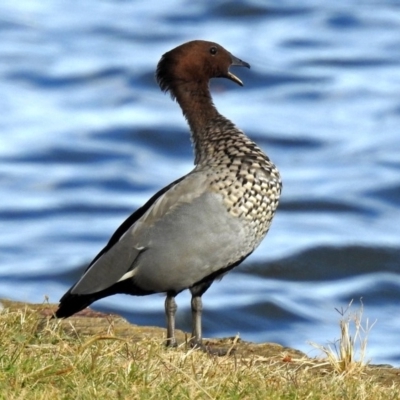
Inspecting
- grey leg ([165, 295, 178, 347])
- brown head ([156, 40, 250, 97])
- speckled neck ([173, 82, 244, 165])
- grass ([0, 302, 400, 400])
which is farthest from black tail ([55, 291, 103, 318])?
brown head ([156, 40, 250, 97])

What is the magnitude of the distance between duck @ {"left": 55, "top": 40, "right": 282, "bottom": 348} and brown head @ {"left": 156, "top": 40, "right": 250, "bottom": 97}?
55 centimetres

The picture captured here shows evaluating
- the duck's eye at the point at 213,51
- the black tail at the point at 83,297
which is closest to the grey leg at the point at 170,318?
the black tail at the point at 83,297

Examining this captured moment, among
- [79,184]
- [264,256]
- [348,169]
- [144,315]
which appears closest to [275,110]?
[348,169]

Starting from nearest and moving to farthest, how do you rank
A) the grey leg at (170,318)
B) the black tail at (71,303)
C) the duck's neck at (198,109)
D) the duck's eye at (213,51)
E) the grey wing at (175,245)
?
the grey leg at (170,318), the grey wing at (175,245), the black tail at (71,303), the duck's neck at (198,109), the duck's eye at (213,51)

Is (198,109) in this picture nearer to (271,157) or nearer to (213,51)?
(213,51)

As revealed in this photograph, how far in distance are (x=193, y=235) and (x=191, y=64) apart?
121cm

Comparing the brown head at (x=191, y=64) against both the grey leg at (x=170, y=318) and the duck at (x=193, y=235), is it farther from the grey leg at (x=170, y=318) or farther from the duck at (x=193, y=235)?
the grey leg at (x=170, y=318)

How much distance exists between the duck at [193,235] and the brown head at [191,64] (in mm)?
552

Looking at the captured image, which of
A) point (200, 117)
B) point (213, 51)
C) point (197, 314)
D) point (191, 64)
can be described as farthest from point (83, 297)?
point (213, 51)

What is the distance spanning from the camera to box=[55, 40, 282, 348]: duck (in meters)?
6.86

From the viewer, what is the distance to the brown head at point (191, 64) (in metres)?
7.68

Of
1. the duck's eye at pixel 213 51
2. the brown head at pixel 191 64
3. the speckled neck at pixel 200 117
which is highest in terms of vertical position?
the duck's eye at pixel 213 51

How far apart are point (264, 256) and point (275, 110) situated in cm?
766

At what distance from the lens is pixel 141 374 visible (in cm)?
545
